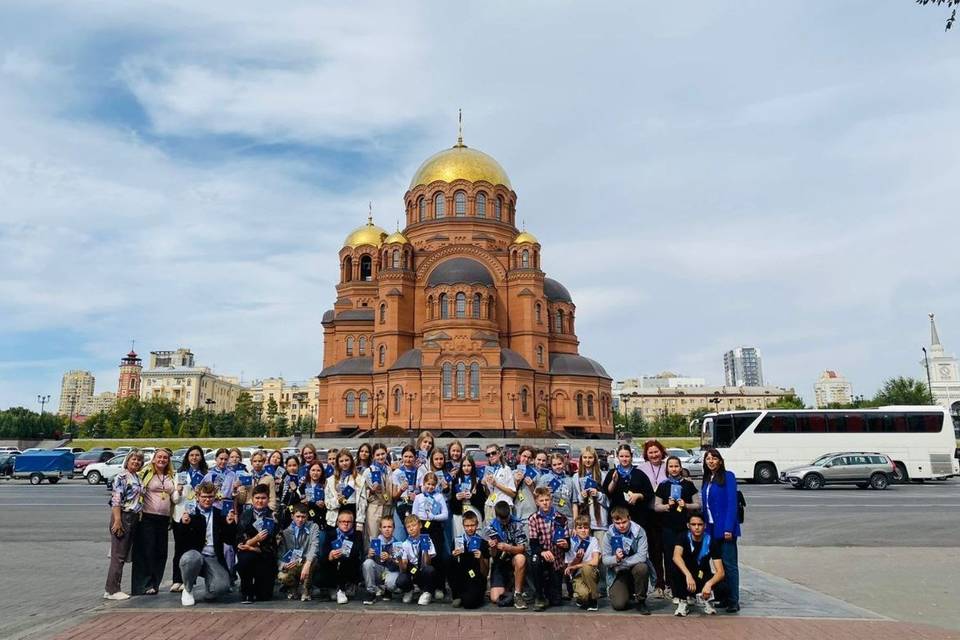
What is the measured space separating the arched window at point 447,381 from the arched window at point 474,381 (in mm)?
1336

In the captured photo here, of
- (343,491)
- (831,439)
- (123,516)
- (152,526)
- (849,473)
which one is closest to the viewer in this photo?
(123,516)

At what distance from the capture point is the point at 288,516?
859 cm

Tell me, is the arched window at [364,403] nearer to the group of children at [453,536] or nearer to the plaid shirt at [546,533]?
the group of children at [453,536]

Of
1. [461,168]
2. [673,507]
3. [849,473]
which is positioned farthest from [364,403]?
[673,507]

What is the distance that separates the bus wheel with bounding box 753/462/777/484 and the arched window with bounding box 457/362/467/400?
20840 millimetres

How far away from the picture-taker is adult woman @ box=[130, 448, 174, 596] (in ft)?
27.0

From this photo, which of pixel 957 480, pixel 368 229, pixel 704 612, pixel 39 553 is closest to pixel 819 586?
pixel 704 612

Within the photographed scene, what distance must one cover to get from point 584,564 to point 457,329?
37.3m

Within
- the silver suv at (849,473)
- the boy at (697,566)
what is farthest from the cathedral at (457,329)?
the boy at (697,566)

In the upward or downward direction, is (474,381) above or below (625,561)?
above

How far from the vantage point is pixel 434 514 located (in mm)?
8109

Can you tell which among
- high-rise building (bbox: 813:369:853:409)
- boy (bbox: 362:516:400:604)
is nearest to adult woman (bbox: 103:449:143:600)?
boy (bbox: 362:516:400:604)

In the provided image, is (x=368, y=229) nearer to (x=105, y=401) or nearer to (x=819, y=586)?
(x=819, y=586)

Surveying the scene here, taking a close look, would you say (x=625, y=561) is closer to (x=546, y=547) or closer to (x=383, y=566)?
(x=546, y=547)
